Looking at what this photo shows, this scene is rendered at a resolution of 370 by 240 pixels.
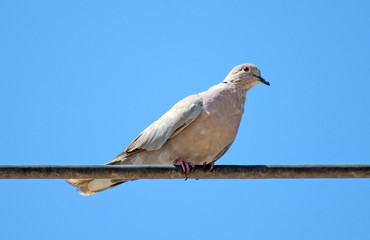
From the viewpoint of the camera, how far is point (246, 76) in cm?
816

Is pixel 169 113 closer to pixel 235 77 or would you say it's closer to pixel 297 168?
pixel 235 77

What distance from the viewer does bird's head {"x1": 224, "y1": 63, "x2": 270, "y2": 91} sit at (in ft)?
26.7

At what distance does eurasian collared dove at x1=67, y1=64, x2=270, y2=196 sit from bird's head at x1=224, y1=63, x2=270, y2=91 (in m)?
0.46

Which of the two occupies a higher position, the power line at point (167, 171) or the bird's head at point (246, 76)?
the bird's head at point (246, 76)

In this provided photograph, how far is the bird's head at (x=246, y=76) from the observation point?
8148 mm

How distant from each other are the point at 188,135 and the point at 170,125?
25 centimetres

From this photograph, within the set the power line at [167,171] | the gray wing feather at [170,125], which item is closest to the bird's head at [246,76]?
the gray wing feather at [170,125]
